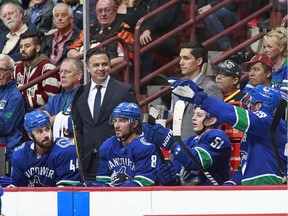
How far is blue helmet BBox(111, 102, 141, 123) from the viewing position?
28.7ft

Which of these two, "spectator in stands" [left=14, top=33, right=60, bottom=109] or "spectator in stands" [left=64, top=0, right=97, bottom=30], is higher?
"spectator in stands" [left=64, top=0, right=97, bottom=30]

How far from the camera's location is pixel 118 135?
8.77 metres

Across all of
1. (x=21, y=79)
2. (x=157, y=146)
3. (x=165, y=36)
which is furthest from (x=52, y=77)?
(x=157, y=146)

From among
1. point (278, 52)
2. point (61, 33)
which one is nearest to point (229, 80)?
point (278, 52)

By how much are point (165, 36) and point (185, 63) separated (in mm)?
1767

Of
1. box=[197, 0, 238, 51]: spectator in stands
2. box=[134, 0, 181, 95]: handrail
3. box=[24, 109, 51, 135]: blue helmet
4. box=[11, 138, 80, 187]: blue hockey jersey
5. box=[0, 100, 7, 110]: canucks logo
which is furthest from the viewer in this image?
box=[197, 0, 238, 51]: spectator in stands

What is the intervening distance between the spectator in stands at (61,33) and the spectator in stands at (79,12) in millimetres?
68

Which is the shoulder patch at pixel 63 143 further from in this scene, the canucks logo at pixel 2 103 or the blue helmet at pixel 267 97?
the blue helmet at pixel 267 97

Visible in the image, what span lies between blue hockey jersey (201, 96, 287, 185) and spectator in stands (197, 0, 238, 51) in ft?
11.7

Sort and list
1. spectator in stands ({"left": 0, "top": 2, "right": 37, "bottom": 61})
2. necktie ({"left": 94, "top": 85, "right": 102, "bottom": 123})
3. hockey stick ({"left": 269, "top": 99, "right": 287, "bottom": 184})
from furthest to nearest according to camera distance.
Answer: spectator in stands ({"left": 0, "top": 2, "right": 37, "bottom": 61}) → necktie ({"left": 94, "top": 85, "right": 102, "bottom": 123}) → hockey stick ({"left": 269, "top": 99, "right": 287, "bottom": 184})

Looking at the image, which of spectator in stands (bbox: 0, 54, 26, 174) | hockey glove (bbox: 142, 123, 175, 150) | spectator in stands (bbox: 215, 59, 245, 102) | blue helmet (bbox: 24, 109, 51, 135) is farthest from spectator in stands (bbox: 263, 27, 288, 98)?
spectator in stands (bbox: 0, 54, 26, 174)

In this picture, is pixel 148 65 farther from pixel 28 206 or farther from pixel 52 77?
pixel 28 206

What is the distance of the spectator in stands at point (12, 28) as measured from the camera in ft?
40.1

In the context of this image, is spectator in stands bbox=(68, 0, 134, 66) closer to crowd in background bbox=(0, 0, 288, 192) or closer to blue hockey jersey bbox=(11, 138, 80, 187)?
crowd in background bbox=(0, 0, 288, 192)
